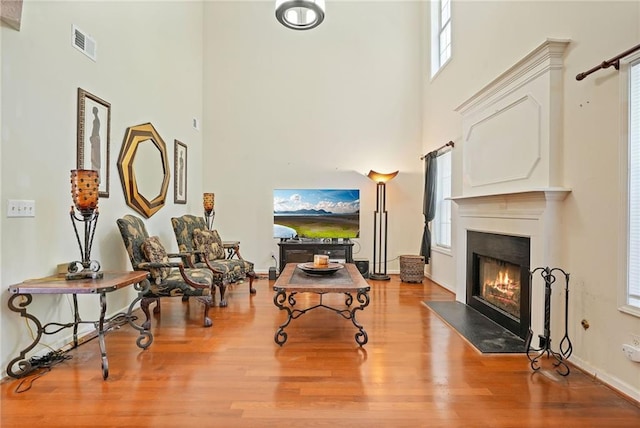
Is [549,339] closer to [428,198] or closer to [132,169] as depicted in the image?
[428,198]

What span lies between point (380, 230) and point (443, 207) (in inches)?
44.1

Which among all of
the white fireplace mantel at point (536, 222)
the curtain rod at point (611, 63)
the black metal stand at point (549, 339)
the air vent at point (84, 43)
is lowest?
the black metal stand at point (549, 339)

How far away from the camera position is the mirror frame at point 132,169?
3576 mm

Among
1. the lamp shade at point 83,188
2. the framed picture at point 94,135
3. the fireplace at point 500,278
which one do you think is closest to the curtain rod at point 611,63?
the fireplace at point 500,278

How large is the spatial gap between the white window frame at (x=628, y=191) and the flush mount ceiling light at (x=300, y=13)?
7.71ft

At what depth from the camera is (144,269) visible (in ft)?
10.0

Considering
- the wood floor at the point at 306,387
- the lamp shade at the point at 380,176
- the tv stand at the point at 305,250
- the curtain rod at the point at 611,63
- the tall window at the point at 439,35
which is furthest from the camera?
the lamp shade at the point at 380,176

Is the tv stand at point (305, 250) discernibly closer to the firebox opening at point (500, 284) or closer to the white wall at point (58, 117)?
the white wall at point (58, 117)

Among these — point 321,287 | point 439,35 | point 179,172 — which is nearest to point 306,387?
point 321,287

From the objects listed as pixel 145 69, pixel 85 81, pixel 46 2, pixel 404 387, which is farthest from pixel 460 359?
pixel 145 69

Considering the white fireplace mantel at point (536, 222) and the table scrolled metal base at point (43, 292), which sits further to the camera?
the white fireplace mantel at point (536, 222)

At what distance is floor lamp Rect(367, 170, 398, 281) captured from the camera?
567cm

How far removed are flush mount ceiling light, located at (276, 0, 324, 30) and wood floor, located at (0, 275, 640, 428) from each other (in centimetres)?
297

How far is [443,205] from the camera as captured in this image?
5320 millimetres
